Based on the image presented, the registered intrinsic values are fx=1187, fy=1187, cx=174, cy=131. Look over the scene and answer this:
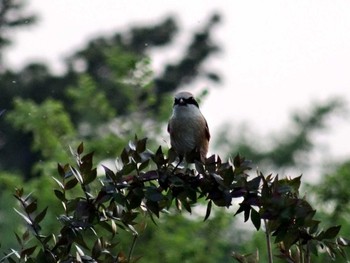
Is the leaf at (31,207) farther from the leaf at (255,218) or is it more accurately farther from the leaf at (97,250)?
the leaf at (255,218)

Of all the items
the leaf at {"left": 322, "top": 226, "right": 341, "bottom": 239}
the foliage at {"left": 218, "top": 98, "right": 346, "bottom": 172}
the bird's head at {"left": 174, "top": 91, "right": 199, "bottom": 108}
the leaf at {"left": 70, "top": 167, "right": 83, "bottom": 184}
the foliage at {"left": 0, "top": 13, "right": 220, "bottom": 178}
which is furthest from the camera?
the foliage at {"left": 0, "top": 13, "right": 220, "bottom": 178}

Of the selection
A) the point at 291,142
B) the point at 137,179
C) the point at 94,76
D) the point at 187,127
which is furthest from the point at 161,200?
the point at 94,76

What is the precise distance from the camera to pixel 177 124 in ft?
18.0

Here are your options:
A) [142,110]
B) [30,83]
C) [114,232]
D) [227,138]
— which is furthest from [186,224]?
[30,83]

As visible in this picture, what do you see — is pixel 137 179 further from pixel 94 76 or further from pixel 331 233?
pixel 94 76

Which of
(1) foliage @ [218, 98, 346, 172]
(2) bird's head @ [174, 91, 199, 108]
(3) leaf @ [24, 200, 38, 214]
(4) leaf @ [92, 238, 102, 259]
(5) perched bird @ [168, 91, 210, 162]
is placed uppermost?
(2) bird's head @ [174, 91, 199, 108]

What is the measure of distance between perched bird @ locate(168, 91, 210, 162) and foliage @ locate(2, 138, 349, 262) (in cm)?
165

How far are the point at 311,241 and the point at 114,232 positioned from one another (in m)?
0.60

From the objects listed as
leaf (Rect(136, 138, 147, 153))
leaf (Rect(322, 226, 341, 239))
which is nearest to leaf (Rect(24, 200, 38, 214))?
leaf (Rect(136, 138, 147, 153))

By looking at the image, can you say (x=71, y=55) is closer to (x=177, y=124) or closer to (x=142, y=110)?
(x=142, y=110)

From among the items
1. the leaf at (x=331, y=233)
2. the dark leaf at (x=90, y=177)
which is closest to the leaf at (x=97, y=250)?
the dark leaf at (x=90, y=177)

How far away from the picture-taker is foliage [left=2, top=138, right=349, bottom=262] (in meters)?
3.37

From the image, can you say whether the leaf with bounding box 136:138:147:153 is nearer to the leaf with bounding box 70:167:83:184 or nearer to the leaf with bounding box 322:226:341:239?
the leaf with bounding box 70:167:83:184

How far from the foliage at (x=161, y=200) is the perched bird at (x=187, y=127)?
1.65 meters
